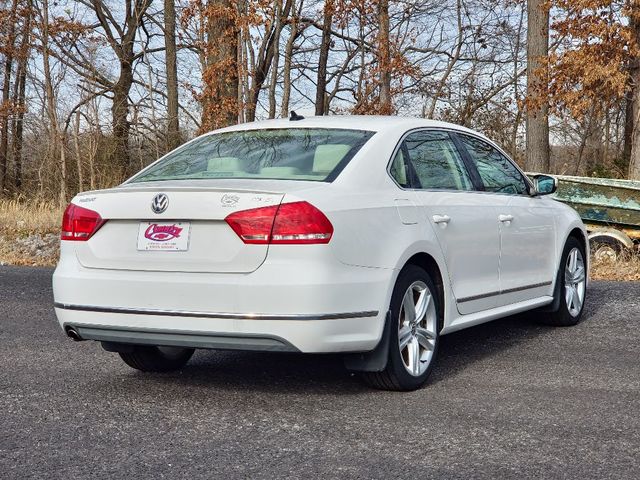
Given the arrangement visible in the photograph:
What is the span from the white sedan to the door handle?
1 cm

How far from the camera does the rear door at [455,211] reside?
578 cm

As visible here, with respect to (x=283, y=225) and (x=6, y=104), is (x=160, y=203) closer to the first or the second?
(x=283, y=225)

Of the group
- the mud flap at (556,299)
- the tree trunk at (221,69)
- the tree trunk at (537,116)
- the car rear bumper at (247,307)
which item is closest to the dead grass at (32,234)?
the tree trunk at (221,69)

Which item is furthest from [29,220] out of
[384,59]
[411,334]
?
[411,334]

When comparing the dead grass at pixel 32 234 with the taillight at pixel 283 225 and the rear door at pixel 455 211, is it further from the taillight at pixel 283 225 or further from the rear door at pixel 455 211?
the taillight at pixel 283 225

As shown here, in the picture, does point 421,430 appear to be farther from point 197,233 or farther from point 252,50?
point 252,50

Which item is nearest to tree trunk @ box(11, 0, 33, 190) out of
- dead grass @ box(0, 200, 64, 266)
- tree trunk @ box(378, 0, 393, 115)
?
dead grass @ box(0, 200, 64, 266)

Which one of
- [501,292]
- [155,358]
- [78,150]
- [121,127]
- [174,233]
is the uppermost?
[121,127]

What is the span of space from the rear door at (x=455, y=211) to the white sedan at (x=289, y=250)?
0.01m

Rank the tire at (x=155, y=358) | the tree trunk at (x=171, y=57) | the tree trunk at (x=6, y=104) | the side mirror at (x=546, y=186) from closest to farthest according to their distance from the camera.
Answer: the tire at (x=155, y=358), the side mirror at (x=546, y=186), the tree trunk at (x=171, y=57), the tree trunk at (x=6, y=104)

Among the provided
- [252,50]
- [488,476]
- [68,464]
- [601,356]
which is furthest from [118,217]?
[252,50]

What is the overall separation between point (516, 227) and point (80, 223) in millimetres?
3235

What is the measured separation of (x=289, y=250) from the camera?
4.74 meters

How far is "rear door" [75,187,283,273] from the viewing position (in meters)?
4.81
